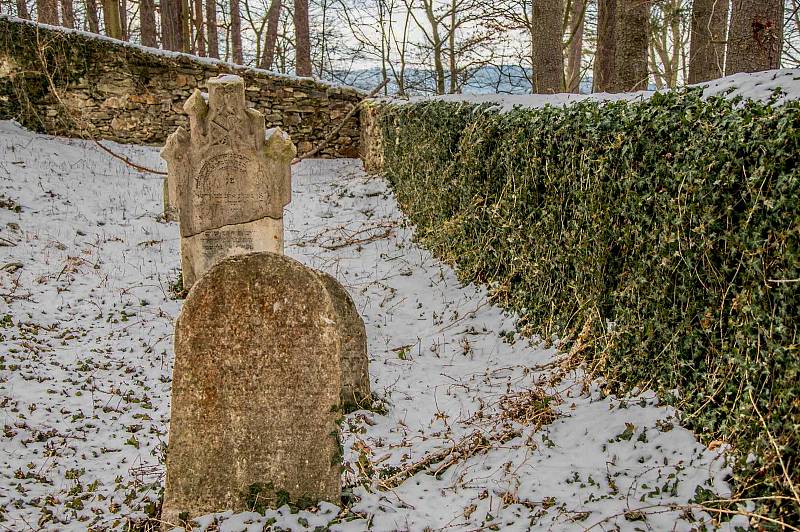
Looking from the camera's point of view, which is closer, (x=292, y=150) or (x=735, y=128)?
(x=735, y=128)

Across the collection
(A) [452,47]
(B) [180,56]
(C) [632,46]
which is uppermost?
(A) [452,47]

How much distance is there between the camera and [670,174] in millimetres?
3732

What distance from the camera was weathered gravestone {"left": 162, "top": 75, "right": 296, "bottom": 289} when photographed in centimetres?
712

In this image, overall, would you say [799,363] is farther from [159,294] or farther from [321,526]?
[159,294]

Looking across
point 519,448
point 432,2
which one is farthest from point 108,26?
point 519,448

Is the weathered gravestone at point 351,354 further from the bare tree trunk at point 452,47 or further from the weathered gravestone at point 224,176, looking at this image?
the bare tree trunk at point 452,47

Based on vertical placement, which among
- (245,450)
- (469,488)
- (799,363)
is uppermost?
(799,363)

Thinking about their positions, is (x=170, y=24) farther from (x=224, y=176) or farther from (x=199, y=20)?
(x=224, y=176)

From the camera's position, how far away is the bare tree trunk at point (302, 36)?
19.0 metres

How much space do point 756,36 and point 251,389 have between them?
6.54 metres

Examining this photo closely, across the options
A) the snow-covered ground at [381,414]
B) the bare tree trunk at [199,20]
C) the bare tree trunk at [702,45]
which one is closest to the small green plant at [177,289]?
the snow-covered ground at [381,414]

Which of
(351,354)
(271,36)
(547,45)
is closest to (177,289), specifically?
(351,354)

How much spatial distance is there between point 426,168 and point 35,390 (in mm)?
5441

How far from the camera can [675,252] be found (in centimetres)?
363
